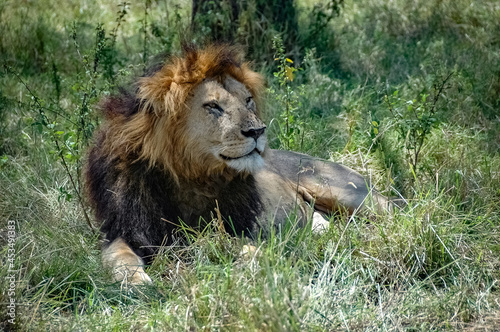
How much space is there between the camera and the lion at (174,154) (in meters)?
4.16

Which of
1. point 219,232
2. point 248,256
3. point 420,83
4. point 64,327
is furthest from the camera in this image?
point 420,83

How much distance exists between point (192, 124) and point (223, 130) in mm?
211

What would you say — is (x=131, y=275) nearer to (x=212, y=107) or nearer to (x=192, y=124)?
(x=192, y=124)

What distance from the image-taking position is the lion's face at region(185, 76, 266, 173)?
410cm

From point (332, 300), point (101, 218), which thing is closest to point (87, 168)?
point (101, 218)

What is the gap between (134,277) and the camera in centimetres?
386

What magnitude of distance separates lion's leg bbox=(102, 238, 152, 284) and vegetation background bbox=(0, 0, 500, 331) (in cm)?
10

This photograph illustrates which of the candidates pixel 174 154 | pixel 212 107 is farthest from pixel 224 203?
pixel 212 107

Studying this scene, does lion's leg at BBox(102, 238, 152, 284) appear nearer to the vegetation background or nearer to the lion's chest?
the vegetation background

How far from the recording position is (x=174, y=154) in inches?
167

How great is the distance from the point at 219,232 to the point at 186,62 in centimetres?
105

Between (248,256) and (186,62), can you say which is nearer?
(248,256)

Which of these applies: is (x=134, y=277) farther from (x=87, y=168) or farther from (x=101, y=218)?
(x=87, y=168)

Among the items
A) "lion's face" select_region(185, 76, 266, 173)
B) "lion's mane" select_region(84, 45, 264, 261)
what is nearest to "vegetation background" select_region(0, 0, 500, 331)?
"lion's mane" select_region(84, 45, 264, 261)
